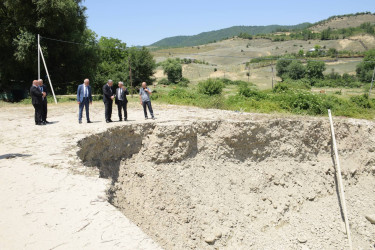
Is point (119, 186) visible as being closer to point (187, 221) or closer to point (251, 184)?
point (187, 221)

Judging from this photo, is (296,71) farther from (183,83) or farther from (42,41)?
(42,41)

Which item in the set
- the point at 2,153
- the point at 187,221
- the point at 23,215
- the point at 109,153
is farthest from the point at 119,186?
the point at 23,215

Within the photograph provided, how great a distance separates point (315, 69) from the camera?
5016cm

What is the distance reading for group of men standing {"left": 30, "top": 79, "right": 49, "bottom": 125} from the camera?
9.84 meters

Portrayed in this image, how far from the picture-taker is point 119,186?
8289 mm

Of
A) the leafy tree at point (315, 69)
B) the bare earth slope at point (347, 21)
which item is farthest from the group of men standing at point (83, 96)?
the bare earth slope at point (347, 21)

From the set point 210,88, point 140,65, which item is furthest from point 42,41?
point 140,65

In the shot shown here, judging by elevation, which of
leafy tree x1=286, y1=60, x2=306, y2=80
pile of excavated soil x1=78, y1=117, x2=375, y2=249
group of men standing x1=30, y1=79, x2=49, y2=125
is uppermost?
leafy tree x1=286, y1=60, x2=306, y2=80

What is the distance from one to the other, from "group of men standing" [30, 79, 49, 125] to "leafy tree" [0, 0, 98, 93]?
10.3 metres

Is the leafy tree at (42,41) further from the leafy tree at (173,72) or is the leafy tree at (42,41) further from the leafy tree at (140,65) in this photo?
the leafy tree at (173,72)

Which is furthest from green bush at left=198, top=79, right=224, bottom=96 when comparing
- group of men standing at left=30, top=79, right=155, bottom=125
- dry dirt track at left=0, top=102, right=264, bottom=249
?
dry dirt track at left=0, top=102, right=264, bottom=249

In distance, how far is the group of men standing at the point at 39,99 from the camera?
9.84 m

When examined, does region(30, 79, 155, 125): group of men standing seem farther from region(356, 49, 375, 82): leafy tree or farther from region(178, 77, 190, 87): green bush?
region(356, 49, 375, 82): leafy tree

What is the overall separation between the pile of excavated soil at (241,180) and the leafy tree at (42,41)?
13845mm
